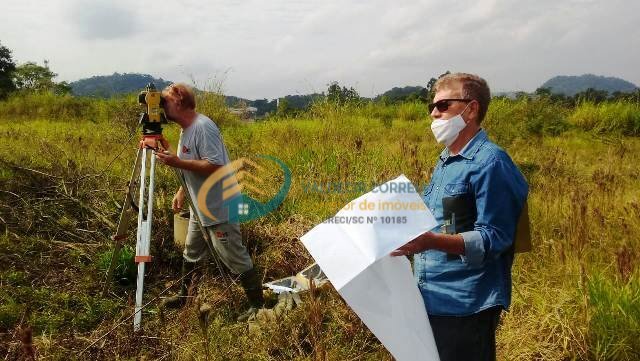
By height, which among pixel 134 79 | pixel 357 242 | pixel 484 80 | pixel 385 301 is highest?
pixel 134 79

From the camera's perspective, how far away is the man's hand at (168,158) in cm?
269

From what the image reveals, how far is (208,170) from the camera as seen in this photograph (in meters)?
2.87

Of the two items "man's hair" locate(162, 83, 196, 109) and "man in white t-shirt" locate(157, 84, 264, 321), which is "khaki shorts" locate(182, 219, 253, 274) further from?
"man's hair" locate(162, 83, 196, 109)

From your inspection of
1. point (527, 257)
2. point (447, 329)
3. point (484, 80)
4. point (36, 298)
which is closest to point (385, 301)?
point (447, 329)

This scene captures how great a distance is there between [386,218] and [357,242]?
0.11 meters

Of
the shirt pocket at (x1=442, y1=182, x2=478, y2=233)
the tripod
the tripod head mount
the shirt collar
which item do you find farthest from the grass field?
the tripod head mount

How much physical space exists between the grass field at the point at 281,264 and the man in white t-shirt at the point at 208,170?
0.18m

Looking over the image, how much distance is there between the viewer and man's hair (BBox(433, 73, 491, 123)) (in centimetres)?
152

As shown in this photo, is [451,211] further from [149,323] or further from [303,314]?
[149,323]

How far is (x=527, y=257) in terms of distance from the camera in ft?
10.0

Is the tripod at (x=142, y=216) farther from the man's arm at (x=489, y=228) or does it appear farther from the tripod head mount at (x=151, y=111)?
the man's arm at (x=489, y=228)

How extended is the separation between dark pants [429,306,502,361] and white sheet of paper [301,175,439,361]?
16 cm

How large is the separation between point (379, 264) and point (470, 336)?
1.46 feet

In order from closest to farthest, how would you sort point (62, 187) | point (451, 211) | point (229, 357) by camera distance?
point (451, 211) < point (229, 357) < point (62, 187)
